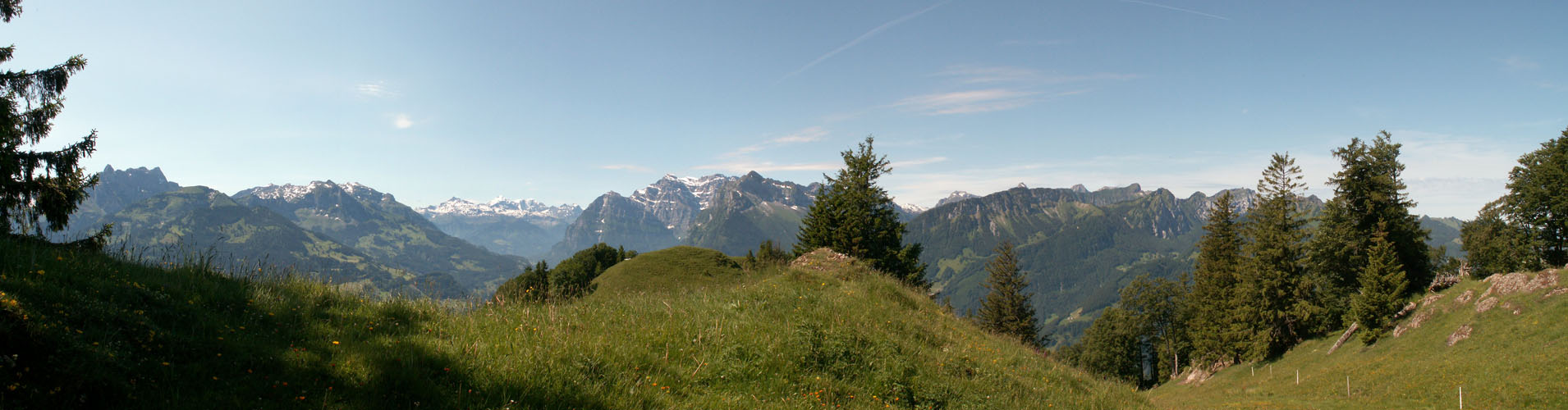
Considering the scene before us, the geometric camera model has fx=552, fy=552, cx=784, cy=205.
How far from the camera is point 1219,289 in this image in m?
49.7

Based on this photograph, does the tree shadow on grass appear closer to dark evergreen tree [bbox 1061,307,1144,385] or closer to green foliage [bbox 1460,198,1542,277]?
green foliage [bbox 1460,198,1542,277]

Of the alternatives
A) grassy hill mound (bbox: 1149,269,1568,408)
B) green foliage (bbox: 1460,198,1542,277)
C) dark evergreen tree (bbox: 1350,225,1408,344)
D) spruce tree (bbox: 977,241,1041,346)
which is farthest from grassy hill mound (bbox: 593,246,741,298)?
green foliage (bbox: 1460,198,1542,277)

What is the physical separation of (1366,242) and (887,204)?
Answer: 3634cm

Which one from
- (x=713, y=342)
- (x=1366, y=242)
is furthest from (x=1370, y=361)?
(x=713, y=342)

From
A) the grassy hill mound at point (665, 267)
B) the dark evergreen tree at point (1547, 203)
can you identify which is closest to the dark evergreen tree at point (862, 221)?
the grassy hill mound at point (665, 267)

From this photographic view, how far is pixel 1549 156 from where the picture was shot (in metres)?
40.3

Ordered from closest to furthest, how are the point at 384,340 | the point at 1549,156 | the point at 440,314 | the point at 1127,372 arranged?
the point at 384,340, the point at 440,314, the point at 1549,156, the point at 1127,372

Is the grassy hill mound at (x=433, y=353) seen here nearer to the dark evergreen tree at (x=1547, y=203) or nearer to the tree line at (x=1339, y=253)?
the tree line at (x=1339, y=253)

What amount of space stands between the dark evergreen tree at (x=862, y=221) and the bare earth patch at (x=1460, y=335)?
91.3 feet

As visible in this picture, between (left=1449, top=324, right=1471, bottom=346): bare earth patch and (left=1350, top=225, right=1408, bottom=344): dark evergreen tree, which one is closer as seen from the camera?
(left=1449, top=324, right=1471, bottom=346): bare earth patch

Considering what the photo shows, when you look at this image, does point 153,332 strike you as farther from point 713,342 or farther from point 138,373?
point 713,342

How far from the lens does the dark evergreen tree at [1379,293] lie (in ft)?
119

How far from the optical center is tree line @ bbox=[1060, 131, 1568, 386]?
38812 millimetres

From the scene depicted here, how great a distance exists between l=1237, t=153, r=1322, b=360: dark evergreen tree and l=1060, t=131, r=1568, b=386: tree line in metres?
0.08
